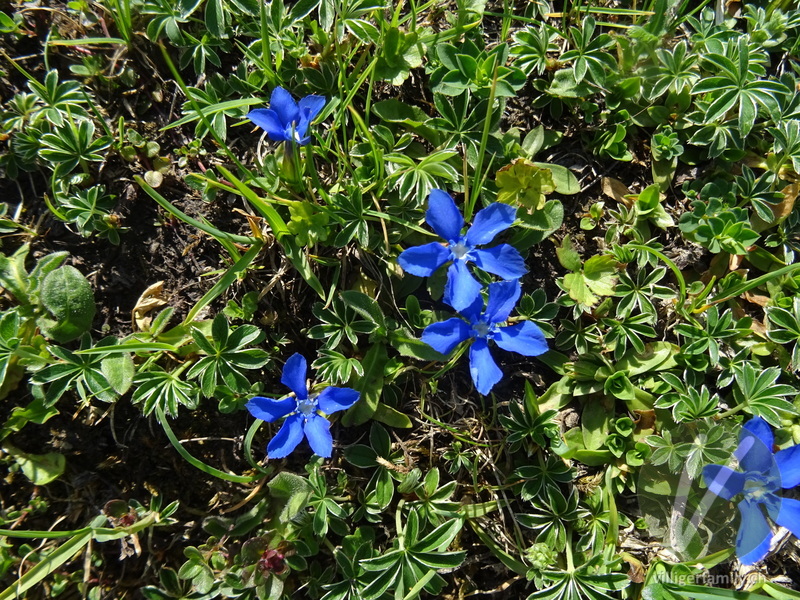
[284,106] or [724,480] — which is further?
[724,480]

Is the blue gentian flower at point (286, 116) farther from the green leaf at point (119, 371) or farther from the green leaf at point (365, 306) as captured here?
the green leaf at point (119, 371)

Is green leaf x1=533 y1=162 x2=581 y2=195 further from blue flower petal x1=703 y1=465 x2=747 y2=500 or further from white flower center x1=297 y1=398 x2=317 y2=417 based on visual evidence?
white flower center x1=297 y1=398 x2=317 y2=417

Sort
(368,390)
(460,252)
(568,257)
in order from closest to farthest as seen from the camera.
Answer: (460,252)
(368,390)
(568,257)

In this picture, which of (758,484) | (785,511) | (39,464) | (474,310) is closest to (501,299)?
(474,310)

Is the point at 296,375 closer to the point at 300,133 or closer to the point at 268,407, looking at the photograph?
the point at 268,407

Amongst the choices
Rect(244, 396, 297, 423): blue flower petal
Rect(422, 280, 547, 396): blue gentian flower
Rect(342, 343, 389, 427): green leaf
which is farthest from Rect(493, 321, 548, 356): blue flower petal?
Rect(244, 396, 297, 423): blue flower petal

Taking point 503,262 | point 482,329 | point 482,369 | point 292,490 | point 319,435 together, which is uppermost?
point 503,262
